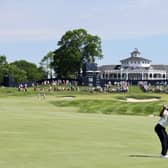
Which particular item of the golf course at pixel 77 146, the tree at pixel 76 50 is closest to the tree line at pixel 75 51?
the tree at pixel 76 50

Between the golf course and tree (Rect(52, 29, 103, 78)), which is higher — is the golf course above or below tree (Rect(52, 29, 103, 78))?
below

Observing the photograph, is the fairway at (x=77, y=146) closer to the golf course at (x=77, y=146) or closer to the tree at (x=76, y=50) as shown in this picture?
the golf course at (x=77, y=146)

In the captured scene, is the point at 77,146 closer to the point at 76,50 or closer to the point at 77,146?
the point at 77,146

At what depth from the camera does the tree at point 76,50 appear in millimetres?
173750

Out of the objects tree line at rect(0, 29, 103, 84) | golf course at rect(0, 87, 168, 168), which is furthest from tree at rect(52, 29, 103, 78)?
golf course at rect(0, 87, 168, 168)

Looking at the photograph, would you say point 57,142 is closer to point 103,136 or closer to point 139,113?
point 103,136

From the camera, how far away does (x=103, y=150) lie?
22250 millimetres

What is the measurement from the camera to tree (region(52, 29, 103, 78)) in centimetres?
17375

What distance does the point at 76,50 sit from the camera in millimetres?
175750

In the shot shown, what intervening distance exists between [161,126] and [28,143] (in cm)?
589

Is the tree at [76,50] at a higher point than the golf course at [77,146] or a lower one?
higher

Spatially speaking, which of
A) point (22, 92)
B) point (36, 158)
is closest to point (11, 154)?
point (36, 158)

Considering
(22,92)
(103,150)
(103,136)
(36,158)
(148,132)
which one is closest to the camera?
(36,158)

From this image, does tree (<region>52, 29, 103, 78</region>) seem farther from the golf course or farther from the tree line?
the golf course
